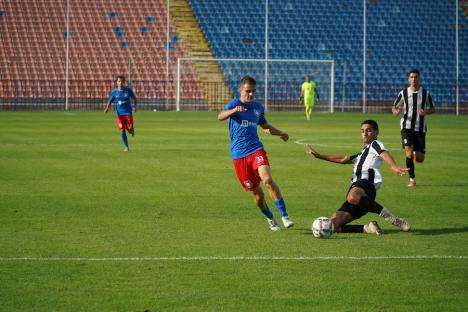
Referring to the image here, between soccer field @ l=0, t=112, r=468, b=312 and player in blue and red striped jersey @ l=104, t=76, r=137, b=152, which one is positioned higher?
player in blue and red striped jersey @ l=104, t=76, r=137, b=152

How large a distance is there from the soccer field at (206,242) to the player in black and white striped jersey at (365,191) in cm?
20

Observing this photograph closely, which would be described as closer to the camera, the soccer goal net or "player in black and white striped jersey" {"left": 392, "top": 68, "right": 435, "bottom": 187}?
"player in black and white striped jersey" {"left": 392, "top": 68, "right": 435, "bottom": 187}

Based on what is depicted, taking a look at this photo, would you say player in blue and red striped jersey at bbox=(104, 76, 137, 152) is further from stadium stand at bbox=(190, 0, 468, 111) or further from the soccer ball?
stadium stand at bbox=(190, 0, 468, 111)

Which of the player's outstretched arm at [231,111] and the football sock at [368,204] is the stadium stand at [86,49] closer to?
the player's outstretched arm at [231,111]

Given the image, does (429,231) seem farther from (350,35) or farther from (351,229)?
(350,35)

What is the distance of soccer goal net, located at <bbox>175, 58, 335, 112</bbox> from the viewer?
171 feet

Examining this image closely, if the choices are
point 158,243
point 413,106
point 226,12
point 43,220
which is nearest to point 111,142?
point 413,106

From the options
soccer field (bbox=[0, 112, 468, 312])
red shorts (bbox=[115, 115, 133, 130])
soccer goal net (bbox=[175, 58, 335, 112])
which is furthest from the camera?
soccer goal net (bbox=[175, 58, 335, 112])

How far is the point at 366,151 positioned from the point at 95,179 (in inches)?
279

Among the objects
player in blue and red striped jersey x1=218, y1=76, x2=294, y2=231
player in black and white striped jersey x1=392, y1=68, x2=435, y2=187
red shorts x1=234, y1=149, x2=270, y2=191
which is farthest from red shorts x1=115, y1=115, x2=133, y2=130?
red shorts x1=234, y1=149, x2=270, y2=191

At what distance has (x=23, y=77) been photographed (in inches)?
1982

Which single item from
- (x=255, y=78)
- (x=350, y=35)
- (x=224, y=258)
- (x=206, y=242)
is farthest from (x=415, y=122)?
(x=350, y=35)

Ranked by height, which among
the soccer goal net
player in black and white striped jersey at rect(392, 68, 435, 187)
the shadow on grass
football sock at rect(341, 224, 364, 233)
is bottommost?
the shadow on grass

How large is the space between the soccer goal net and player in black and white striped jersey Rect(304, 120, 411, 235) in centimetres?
3898
